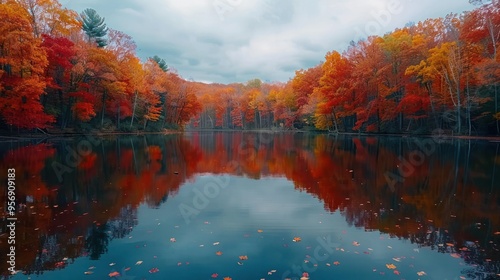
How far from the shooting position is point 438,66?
115 ft

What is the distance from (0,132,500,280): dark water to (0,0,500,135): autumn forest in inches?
734

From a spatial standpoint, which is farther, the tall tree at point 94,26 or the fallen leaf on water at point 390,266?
the tall tree at point 94,26

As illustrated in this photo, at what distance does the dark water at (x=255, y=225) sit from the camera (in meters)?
5.12

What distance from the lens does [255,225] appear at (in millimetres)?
7215

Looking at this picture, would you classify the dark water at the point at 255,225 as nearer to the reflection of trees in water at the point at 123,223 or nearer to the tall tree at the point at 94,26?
the reflection of trees in water at the point at 123,223

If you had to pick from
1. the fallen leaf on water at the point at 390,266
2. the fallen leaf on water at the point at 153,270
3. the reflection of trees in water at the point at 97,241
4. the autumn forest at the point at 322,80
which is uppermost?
the autumn forest at the point at 322,80

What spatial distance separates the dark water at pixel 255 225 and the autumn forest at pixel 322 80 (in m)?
18.7

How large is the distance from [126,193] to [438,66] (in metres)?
36.5

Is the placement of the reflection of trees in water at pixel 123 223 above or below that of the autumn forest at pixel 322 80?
below

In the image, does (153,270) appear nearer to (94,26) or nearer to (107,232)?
(107,232)

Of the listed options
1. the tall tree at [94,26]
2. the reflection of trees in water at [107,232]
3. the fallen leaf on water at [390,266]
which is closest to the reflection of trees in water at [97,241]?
the reflection of trees in water at [107,232]

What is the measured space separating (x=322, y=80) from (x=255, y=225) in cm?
4487

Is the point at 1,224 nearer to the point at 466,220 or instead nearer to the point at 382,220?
the point at 382,220

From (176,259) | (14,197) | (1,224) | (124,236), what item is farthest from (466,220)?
(14,197)
